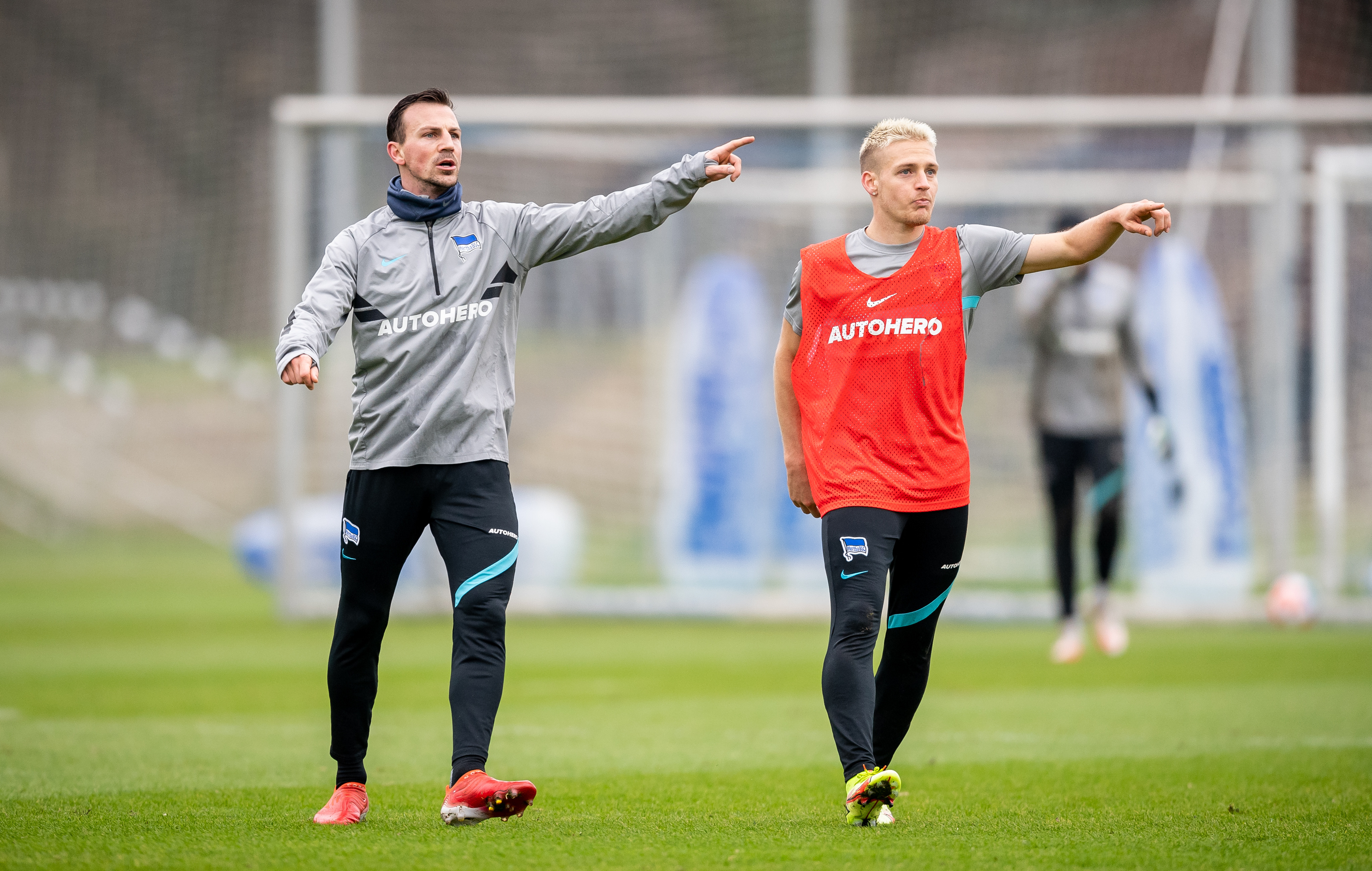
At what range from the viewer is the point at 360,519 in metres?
4.64

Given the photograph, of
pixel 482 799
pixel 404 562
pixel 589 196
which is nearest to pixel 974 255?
pixel 404 562

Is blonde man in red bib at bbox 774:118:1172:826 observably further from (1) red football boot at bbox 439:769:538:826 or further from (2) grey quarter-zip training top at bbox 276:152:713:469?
(1) red football boot at bbox 439:769:538:826

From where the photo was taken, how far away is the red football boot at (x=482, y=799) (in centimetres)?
423

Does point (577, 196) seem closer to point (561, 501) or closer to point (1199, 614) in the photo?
point (561, 501)

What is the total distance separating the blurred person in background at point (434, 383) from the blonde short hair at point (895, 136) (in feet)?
1.36

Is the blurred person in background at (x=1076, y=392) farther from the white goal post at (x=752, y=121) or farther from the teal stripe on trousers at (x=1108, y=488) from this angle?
the white goal post at (x=752, y=121)

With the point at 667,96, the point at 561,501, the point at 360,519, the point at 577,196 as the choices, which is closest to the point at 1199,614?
the point at 561,501

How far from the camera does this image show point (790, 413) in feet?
16.1

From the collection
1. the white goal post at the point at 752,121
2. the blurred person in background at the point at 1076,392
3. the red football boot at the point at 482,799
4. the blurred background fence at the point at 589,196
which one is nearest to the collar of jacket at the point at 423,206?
the red football boot at the point at 482,799

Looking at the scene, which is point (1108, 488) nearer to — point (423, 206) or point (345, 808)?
point (423, 206)

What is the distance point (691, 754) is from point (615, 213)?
95.9 inches

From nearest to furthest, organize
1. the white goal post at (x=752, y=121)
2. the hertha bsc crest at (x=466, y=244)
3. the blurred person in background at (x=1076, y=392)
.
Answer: the hertha bsc crest at (x=466, y=244), the blurred person in background at (x=1076, y=392), the white goal post at (x=752, y=121)

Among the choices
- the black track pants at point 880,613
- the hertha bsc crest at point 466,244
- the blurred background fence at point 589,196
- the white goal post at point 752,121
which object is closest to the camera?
the black track pants at point 880,613

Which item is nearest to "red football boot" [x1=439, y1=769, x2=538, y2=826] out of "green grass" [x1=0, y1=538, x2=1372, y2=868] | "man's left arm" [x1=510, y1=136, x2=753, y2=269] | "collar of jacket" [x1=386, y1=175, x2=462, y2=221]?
"green grass" [x1=0, y1=538, x2=1372, y2=868]
